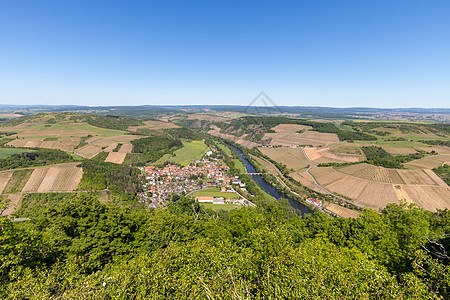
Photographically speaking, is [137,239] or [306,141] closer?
[137,239]

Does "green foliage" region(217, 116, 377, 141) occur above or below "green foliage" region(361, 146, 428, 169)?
above

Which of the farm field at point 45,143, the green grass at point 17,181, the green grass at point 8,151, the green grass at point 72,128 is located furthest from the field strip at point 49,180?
the green grass at point 72,128

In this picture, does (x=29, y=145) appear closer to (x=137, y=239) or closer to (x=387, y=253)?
(x=137, y=239)

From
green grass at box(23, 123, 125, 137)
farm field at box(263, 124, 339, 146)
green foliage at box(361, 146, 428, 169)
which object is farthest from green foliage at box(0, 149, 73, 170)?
green foliage at box(361, 146, 428, 169)

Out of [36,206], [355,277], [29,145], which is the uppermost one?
[355,277]

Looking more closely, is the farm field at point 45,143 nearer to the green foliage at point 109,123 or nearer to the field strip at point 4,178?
the field strip at point 4,178

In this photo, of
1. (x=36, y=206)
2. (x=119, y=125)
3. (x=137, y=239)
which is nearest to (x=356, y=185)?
(x=137, y=239)

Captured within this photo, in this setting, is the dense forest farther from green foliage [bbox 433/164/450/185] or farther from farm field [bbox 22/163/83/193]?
green foliage [bbox 433/164/450/185]
